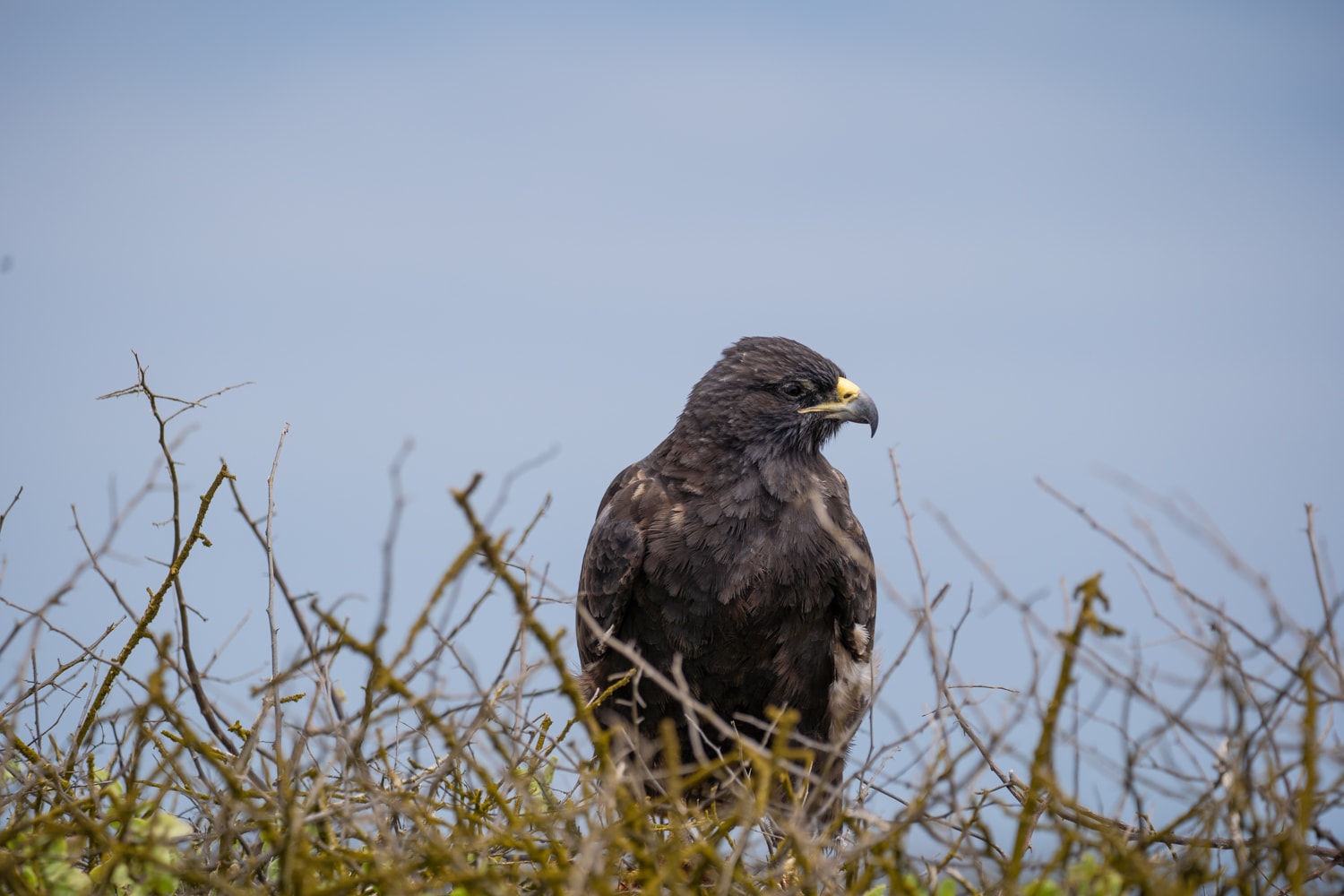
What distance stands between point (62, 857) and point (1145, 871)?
2.05 meters

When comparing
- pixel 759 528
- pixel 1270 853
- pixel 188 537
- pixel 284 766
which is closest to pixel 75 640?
pixel 188 537

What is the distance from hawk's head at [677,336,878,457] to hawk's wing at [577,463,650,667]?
0.36 m

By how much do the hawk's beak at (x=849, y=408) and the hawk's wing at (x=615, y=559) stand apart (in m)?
0.74

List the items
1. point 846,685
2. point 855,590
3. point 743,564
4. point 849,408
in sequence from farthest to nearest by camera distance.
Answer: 1. point 849,408
2. point 846,685
3. point 855,590
4. point 743,564

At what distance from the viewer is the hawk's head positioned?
4.62m

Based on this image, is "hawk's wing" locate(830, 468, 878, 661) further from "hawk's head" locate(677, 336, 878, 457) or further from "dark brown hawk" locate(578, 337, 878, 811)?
"hawk's head" locate(677, 336, 878, 457)

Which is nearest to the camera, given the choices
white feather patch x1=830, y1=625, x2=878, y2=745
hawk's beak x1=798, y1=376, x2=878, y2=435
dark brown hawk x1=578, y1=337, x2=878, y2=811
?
dark brown hawk x1=578, y1=337, x2=878, y2=811

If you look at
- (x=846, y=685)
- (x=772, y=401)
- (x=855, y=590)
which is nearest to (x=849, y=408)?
(x=772, y=401)

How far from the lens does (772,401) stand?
4.68 m

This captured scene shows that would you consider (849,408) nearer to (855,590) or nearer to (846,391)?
(846,391)

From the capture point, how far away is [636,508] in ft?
15.0

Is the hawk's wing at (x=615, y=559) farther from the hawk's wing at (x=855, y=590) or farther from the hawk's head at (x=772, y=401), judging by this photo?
the hawk's wing at (x=855, y=590)

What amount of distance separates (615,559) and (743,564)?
495mm

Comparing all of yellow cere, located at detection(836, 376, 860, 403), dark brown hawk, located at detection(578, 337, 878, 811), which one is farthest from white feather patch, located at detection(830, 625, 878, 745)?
yellow cere, located at detection(836, 376, 860, 403)
